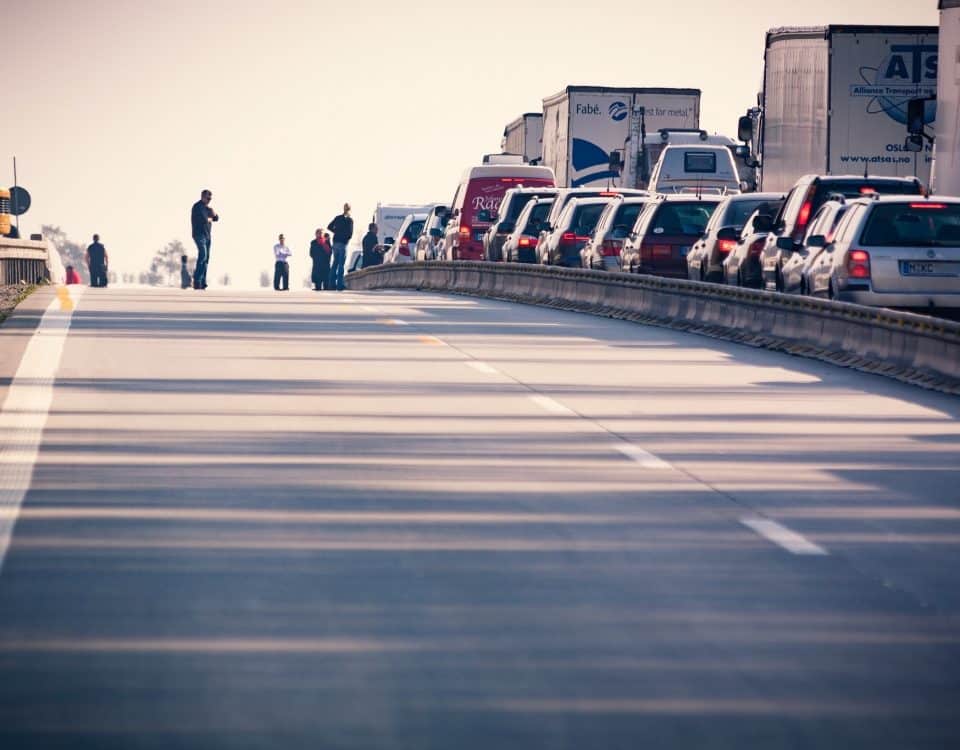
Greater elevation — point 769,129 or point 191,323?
point 769,129

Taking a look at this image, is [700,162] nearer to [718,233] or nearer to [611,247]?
[611,247]

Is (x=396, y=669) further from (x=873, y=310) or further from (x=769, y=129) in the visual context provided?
(x=769, y=129)

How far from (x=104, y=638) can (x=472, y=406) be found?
26.7 feet

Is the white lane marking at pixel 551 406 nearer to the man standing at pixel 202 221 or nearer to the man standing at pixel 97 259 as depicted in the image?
the man standing at pixel 202 221

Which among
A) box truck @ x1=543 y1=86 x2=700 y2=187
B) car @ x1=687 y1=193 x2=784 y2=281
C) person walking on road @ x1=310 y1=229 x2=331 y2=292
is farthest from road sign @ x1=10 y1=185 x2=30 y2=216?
car @ x1=687 y1=193 x2=784 y2=281

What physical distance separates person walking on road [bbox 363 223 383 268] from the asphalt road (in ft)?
146

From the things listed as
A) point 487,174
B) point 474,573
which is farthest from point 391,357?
point 487,174

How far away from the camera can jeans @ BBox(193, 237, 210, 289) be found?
41.6 metres

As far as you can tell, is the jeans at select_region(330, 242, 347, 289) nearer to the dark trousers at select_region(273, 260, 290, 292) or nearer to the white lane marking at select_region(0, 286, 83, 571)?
the dark trousers at select_region(273, 260, 290, 292)

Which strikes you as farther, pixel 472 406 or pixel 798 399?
pixel 798 399

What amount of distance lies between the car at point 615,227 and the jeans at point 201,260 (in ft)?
30.1

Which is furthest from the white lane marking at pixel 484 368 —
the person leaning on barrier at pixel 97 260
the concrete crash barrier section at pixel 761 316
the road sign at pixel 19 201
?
the person leaning on barrier at pixel 97 260

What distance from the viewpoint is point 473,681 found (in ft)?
21.6

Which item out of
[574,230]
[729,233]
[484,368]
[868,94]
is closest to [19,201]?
[574,230]
